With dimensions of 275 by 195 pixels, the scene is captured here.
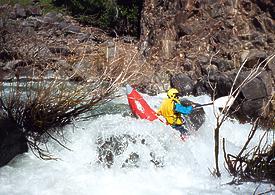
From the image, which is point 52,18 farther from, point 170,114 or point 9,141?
point 9,141

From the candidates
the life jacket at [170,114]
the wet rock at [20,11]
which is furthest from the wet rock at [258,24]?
the wet rock at [20,11]

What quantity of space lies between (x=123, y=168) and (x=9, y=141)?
62.7 inches

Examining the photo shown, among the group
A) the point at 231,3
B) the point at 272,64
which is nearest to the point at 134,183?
the point at 272,64

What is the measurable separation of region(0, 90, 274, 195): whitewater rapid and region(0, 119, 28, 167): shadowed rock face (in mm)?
96

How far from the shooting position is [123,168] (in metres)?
5.87

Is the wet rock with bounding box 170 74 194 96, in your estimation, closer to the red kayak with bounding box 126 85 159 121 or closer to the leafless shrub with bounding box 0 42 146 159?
the red kayak with bounding box 126 85 159 121

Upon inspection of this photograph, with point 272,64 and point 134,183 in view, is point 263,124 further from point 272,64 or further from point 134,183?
point 134,183

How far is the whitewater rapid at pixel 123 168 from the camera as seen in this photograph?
521cm

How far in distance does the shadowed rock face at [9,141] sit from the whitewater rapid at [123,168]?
0.10 meters

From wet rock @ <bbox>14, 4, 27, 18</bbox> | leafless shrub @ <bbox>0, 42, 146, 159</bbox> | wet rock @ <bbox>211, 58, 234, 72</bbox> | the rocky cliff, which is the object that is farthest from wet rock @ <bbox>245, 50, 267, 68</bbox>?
wet rock @ <bbox>14, 4, 27, 18</bbox>

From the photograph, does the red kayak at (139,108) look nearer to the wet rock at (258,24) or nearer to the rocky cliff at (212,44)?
the rocky cliff at (212,44)

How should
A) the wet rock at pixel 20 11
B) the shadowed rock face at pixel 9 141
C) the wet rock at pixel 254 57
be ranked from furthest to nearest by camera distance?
the wet rock at pixel 20 11 → the wet rock at pixel 254 57 → the shadowed rock face at pixel 9 141

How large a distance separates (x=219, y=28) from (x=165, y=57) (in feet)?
5.87

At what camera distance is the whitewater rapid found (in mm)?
5207
